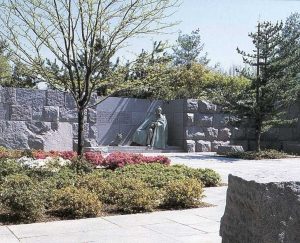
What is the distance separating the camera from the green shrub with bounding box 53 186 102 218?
584 centimetres

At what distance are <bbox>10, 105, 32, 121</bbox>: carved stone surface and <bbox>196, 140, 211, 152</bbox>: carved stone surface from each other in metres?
7.23

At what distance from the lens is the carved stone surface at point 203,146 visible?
18.6 m

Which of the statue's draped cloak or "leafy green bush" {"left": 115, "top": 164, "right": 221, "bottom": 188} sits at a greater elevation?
the statue's draped cloak

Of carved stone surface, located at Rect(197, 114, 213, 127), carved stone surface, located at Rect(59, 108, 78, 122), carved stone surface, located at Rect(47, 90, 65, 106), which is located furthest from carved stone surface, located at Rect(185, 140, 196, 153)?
carved stone surface, located at Rect(47, 90, 65, 106)

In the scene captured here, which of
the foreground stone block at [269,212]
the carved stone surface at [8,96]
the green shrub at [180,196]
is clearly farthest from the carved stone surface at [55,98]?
the foreground stone block at [269,212]

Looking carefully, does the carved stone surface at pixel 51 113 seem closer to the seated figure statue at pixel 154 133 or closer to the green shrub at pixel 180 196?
the seated figure statue at pixel 154 133

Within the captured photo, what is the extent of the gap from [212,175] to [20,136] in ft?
24.9

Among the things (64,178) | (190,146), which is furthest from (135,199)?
(190,146)

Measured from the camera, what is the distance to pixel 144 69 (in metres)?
10.8

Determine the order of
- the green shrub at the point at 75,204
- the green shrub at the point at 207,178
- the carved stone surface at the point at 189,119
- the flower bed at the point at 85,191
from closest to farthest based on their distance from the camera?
1. the flower bed at the point at 85,191
2. the green shrub at the point at 75,204
3. the green shrub at the point at 207,178
4. the carved stone surface at the point at 189,119

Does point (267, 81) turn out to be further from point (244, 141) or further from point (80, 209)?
point (80, 209)

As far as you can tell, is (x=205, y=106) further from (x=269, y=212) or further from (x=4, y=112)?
(x=269, y=212)

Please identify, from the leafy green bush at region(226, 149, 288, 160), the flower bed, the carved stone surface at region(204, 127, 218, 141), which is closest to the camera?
the flower bed

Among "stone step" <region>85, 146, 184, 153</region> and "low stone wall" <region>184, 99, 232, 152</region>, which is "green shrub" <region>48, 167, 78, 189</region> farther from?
"low stone wall" <region>184, 99, 232, 152</region>
